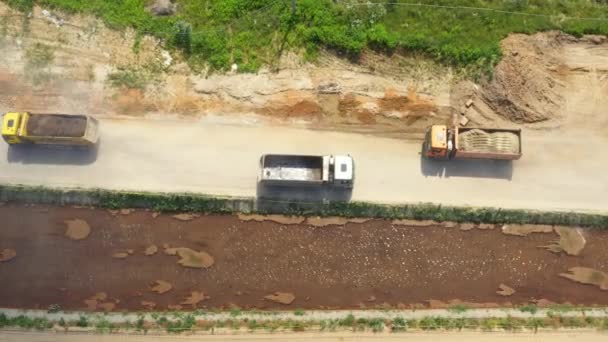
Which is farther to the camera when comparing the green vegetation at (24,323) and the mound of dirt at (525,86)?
the mound of dirt at (525,86)

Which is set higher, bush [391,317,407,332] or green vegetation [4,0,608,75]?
green vegetation [4,0,608,75]

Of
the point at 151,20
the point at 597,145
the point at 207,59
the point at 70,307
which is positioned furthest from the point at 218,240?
the point at 597,145

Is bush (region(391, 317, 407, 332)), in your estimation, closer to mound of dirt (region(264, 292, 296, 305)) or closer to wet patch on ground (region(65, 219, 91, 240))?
mound of dirt (region(264, 292, 296, 305))

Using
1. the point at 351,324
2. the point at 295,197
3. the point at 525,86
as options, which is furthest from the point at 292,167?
the point at 525,86

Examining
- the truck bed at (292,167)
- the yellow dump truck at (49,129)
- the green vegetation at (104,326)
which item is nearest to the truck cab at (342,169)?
the truck bed at (292,167)

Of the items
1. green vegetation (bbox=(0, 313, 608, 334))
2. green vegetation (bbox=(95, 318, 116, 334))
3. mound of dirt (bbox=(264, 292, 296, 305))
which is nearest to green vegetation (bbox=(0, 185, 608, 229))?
mound of dirt (bbox=(264, 292, 296, 305))

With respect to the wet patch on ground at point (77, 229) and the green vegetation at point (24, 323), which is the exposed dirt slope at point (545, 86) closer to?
the wet patch on ground at point (77, 229)
